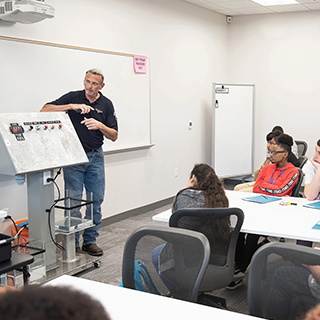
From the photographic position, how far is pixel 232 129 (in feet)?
22.2

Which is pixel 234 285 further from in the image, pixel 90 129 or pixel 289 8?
pixel 289 8

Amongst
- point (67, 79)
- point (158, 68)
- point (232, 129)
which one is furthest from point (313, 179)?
point (232, 129)

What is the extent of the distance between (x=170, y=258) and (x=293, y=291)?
1.67 feet

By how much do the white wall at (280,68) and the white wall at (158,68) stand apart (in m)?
0.33

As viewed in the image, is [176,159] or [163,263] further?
[176,159]

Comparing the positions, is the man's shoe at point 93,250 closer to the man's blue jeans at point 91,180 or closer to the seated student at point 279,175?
the man's blue jeans at point 91,180

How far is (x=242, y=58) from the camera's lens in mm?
7125

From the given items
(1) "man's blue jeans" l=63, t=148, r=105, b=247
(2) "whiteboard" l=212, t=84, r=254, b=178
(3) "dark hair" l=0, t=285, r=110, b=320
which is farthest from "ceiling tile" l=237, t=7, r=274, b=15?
(3) "dark hair" l=0, t=285, r=110, b=320

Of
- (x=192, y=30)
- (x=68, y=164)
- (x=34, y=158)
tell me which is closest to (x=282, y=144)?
(x=68, y=164)

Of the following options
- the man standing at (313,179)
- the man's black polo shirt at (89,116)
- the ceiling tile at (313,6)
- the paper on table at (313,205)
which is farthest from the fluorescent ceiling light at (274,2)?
the paper on table at (313,205)

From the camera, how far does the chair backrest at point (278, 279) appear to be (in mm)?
1401

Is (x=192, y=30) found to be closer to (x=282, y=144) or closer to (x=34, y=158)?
(x=282, y=144)

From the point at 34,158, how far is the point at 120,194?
2121mm

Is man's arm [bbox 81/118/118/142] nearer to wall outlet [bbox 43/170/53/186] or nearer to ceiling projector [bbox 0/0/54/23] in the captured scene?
wall outlet [bbox 43/170/53/186]
